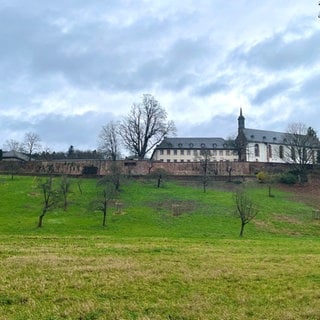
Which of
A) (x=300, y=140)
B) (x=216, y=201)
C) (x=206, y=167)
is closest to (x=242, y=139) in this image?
(x=300, y=140)

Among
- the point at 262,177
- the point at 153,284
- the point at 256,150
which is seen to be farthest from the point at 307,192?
the point at 153,284

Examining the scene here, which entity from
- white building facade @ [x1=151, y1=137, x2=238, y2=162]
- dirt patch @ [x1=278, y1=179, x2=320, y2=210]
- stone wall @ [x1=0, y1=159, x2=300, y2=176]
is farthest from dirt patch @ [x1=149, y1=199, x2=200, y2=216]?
white building facade @ [x1=151, y1=137, x2=238, y2=162]

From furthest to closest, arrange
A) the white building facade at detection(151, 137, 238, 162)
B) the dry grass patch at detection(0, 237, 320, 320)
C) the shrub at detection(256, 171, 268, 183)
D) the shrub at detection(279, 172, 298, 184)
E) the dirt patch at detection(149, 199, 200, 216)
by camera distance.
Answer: the white building facade at detection(151, 137, 238, 162) → the shrub at detection(256, 171, 268, 183) → the shrub at detection(279, 172, 298, 184) → the dirt patch at detection(149, 199, 200, 216) → the dry grass patch at detection(0, 237, 320, 320)

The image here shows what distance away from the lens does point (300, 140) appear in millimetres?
79312

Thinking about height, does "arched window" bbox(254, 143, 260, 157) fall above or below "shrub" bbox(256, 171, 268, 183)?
above

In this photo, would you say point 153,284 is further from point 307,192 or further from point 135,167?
point 135,167

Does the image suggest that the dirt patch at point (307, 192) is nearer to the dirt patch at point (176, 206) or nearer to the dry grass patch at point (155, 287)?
the dirt patch at point (176, 206)

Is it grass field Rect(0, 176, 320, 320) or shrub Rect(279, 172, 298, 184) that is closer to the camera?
grass field Rect(0, 176, 320, 320)

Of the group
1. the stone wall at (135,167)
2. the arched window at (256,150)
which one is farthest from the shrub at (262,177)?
the arched window at (256,150)

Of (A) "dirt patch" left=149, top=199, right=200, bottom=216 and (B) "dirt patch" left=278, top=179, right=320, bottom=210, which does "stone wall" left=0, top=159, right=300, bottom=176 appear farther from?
(A) "dirt patch" left=149, top=199, right=200, bottom=216

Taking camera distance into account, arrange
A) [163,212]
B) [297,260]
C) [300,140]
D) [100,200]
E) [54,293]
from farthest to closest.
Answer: [300,140]
[163,212]
[100,200]
[297,260]
[54,293]

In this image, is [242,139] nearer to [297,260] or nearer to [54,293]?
[297,260]

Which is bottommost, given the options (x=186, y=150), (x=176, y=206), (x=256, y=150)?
(x=176, y=206)

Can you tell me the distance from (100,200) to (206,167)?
35561mm
